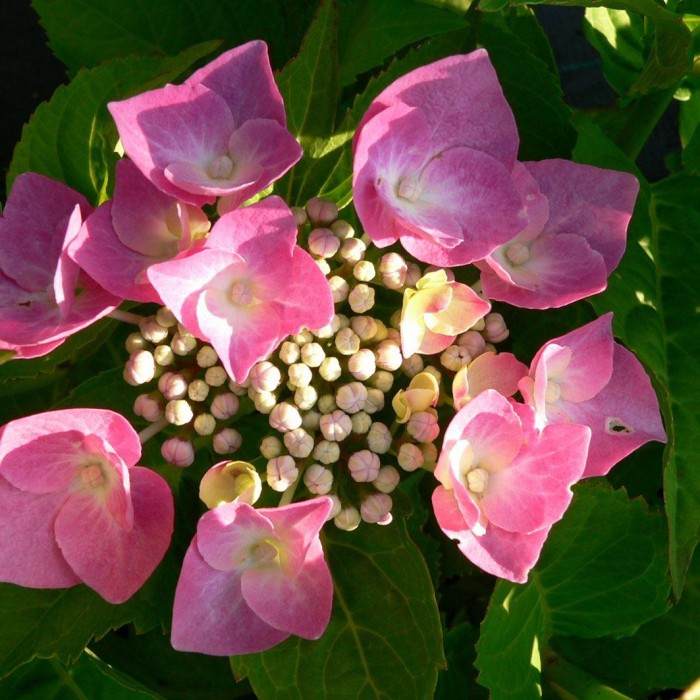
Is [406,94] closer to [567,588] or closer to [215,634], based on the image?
[215,634]

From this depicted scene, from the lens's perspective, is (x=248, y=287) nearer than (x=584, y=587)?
Yes

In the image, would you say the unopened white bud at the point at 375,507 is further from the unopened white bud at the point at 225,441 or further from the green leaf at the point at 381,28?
the green leaf at the point at 381,28

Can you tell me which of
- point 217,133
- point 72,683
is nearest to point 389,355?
point 217,133

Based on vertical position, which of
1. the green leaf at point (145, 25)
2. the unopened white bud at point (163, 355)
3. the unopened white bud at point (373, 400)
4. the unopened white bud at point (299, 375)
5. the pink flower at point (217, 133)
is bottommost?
the unopened white bud at point (373, 400)

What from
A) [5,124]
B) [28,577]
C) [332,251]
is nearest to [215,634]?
[28,577]

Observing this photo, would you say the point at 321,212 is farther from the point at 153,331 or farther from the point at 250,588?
the point at 250,588

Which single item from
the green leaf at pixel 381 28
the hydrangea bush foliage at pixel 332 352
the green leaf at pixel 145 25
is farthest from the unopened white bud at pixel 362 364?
the green leaf at pixel 145 25
